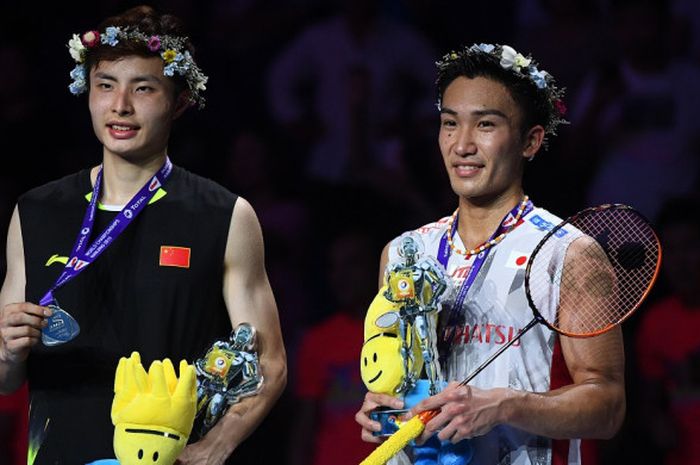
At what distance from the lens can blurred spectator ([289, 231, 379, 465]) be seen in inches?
237

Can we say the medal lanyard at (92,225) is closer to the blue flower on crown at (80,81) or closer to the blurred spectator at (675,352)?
the blue flower on crown at (80,81)

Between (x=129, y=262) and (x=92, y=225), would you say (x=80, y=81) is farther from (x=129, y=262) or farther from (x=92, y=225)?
(x=129, y=262)

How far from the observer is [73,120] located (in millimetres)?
6773

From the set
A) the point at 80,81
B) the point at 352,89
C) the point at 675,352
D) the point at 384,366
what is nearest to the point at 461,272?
the point at 384,366

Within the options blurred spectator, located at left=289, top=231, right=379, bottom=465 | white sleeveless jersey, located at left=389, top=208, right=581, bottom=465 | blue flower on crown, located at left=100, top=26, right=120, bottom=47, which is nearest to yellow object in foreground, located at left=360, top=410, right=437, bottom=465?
white sleeveless jersey, located at left=389, top=208, right=581, bottom=465

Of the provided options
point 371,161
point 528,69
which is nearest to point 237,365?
point 528,69

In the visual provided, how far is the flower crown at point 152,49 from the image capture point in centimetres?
417

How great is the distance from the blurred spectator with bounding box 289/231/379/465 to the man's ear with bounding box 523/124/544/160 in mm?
2259

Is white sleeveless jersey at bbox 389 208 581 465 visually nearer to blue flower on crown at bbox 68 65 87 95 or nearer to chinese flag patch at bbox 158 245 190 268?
chinese flag patch at bbox 158 245 190 268

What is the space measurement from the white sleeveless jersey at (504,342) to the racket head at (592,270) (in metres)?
0.03

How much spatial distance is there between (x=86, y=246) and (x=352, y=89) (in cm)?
276

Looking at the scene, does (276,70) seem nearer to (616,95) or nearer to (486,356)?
(616,95)

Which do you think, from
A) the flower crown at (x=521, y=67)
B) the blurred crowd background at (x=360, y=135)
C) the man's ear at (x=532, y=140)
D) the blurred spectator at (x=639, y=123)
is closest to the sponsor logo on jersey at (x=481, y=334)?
the man's ear at (x=532, y=140)

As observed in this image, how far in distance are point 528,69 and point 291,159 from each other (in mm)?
2889
